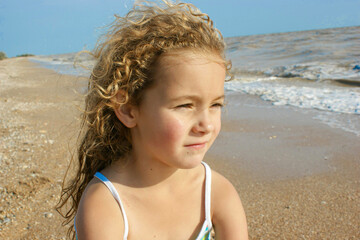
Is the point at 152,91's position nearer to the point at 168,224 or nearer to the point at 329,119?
the point at 168,224

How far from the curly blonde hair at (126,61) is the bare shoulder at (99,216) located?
0.85 feet

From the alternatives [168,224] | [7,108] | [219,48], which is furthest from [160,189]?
[7,108]

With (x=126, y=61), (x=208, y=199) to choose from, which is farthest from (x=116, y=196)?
(x=126, y=61)

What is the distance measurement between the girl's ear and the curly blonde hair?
0.02 meters

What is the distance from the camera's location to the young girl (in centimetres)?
158

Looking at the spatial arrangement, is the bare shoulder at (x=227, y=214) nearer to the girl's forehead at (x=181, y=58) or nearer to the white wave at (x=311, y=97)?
the girl's forehead at (x=181, y=58)

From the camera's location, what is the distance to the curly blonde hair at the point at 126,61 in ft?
5.39

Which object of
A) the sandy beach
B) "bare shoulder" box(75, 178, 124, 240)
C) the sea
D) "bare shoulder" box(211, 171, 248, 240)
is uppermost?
"bare shoulder" box(75, 178, 124, 240)

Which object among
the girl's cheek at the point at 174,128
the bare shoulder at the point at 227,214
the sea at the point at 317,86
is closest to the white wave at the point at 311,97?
the sea at the point at 317,86

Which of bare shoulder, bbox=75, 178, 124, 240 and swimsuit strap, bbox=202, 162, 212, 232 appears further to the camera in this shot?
swimsuit strap, bbox=202, 162, 212, 232

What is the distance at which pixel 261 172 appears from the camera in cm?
335

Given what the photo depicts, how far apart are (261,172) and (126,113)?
2.02 m

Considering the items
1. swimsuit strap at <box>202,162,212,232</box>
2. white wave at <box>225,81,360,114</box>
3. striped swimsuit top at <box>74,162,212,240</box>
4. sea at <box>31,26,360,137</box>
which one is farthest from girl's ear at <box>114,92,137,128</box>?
white wave at <box>225,81,360,114</box>

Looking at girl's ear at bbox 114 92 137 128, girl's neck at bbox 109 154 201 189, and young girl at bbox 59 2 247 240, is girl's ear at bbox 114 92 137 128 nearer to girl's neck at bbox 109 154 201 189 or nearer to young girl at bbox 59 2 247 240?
young girl at bbox 59 2 247 240
